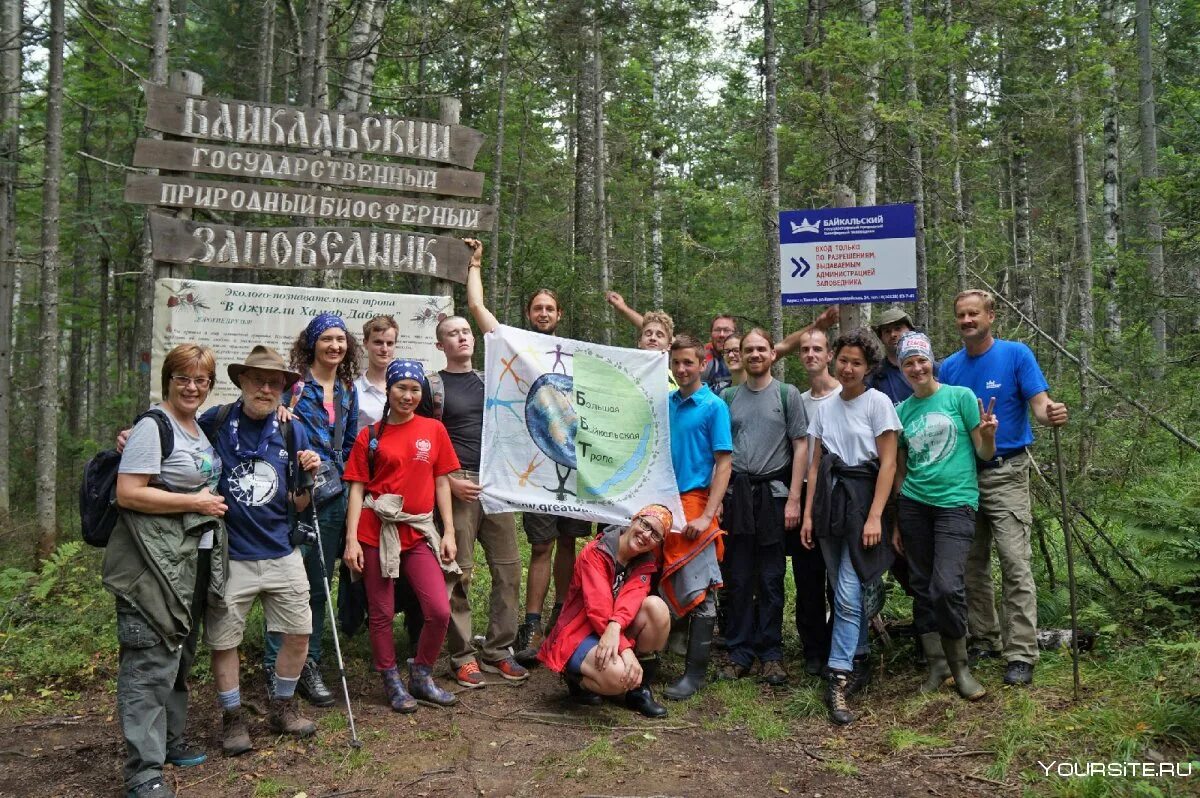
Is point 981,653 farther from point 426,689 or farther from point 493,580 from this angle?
point 426,689

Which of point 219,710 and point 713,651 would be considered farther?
point 713,651

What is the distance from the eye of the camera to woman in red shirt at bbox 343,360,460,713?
5.20m

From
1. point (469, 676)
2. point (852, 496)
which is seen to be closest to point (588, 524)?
point (469, 676)

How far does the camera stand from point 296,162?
7137 mm

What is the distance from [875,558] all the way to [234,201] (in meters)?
5.90

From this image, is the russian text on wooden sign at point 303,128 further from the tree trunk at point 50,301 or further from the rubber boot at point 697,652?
the rubber boot at point 697,652

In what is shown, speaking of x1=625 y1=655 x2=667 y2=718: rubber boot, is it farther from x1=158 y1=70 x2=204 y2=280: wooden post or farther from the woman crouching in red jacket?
x1=158 y1=70 x2=204 y2=280: wooden post

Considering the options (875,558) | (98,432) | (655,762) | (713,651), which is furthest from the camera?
(98,432)

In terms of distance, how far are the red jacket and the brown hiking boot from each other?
1.50m

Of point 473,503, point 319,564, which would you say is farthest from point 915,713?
point 319,564

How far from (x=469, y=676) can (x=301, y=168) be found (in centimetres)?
459

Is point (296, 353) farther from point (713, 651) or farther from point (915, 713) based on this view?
point (915, 713)

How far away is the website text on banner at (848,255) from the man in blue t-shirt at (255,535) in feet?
12.8

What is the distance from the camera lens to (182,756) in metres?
4.46
